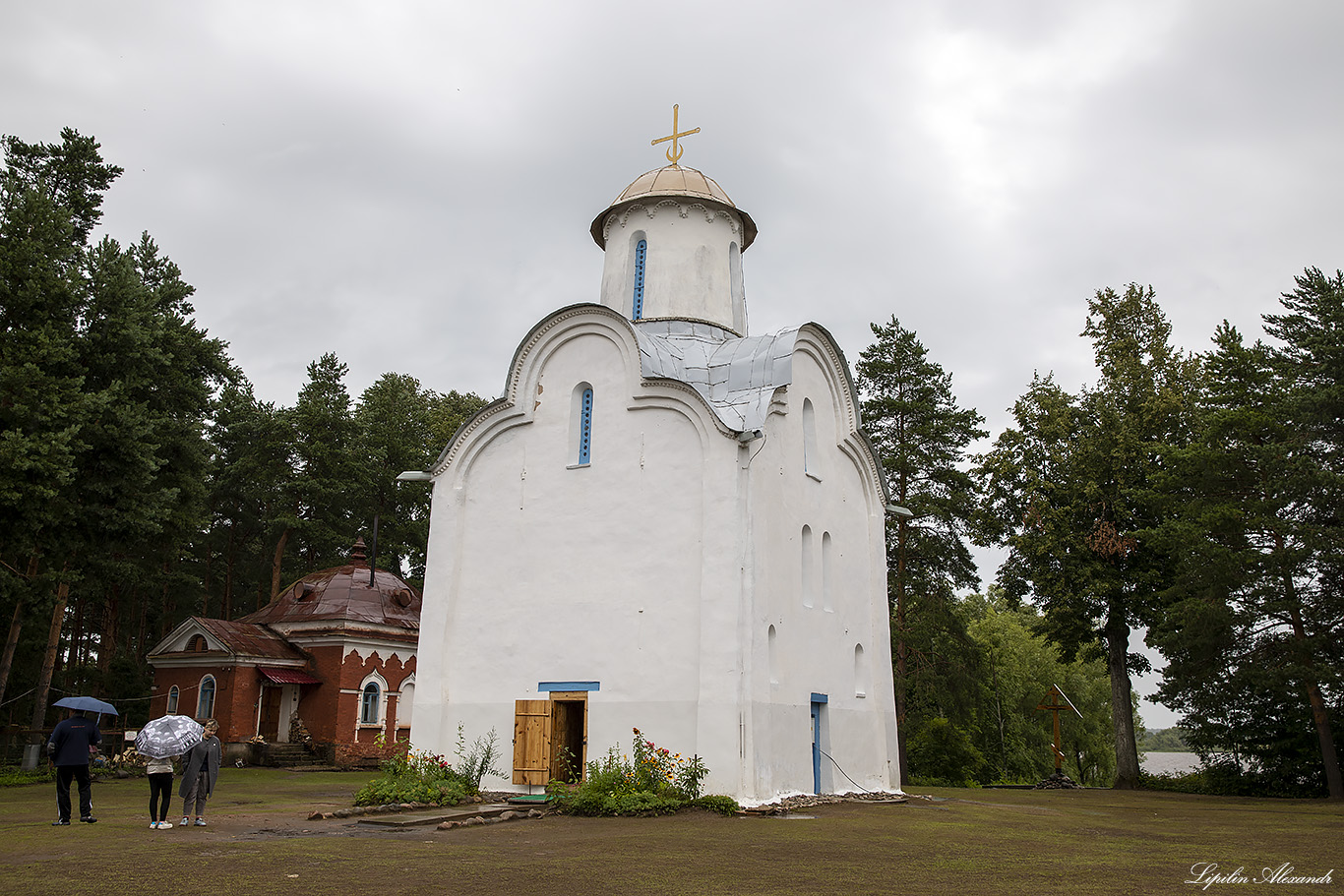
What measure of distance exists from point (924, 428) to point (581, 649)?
15868mm

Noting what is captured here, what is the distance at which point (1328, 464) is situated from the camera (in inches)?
813

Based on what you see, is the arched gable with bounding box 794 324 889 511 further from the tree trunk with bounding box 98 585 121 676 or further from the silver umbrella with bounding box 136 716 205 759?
the tree trunk with bounding box 98 585 121 676

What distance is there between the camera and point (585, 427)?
17.9 m

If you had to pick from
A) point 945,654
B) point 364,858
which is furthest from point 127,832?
point 945,654

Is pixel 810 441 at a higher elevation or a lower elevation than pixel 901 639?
higher

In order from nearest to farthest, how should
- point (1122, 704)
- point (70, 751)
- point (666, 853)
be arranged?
1. point (666, 853)
2. point (70, 751)
3. point (1122, 704)

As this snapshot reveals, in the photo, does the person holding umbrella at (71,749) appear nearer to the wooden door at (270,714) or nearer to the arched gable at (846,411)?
the arched gable at (846,411)

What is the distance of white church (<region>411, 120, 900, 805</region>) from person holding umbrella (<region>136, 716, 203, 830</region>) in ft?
18.6

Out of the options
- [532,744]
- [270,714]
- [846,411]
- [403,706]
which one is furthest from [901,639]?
[270,714]

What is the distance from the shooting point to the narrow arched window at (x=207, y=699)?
28891 mm

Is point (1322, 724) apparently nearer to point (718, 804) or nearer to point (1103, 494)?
point (1103, 494)

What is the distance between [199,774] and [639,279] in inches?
510

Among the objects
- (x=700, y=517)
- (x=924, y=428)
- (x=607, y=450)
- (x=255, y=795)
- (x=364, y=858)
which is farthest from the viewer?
(x=924, y=428)

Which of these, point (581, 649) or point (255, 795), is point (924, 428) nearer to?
point (581, 649)
